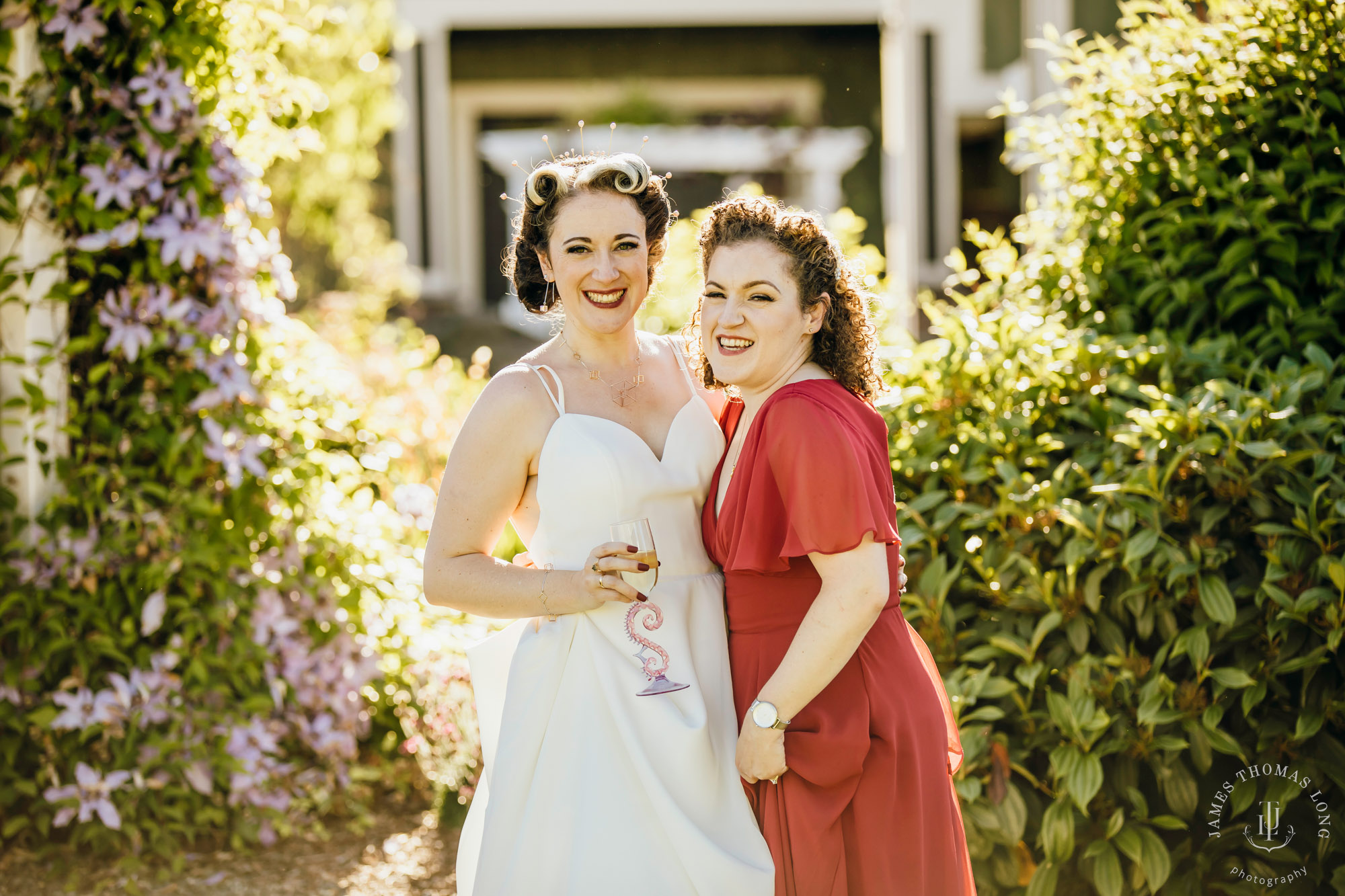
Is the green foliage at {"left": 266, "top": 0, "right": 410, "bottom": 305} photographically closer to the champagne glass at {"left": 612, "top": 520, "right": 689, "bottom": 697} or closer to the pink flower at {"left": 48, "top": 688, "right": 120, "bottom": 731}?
the pink flower at {"left": 48, "top": 688, "right": 120, "bottom": 731}

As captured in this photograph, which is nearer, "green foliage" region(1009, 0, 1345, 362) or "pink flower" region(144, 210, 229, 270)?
"green foliage" region(1009, 0, 1345, 362)

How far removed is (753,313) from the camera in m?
2.11

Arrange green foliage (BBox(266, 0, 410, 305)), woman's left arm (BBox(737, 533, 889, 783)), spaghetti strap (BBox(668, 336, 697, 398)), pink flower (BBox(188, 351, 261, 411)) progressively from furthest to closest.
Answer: green foliage (BBox(266, 0, 410, 305)), pink flower (BBox(188, 351, 261, 411)), spaghetti strap (BBox(668, 336, 697, 398)), woman's left arm (BBox(737, 533, 889, 783))

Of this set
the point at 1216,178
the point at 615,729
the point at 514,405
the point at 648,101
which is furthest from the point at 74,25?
the point at 648,101

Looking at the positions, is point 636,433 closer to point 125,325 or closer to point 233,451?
point 233,451

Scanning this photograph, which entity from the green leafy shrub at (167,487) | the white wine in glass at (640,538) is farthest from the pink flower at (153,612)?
the white wine in glass at (640,538)

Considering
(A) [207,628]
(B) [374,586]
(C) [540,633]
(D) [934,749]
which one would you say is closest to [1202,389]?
(D) [934,749]

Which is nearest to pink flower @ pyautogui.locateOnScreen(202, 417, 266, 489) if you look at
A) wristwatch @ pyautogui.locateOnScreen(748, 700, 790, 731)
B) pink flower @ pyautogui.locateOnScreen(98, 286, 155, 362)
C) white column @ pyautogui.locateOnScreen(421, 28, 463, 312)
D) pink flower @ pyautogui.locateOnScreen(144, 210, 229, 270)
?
pink flower @ pyautogui.locateOnScreen(98, 286, 155, 362)

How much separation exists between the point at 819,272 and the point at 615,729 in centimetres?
100

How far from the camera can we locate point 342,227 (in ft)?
35.9

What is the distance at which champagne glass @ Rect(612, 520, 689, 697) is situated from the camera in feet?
6.48

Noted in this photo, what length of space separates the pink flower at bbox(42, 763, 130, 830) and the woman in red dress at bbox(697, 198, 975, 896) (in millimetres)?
2212

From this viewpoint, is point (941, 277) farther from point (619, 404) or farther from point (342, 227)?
point (619, 404)

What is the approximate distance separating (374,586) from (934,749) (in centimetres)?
236
